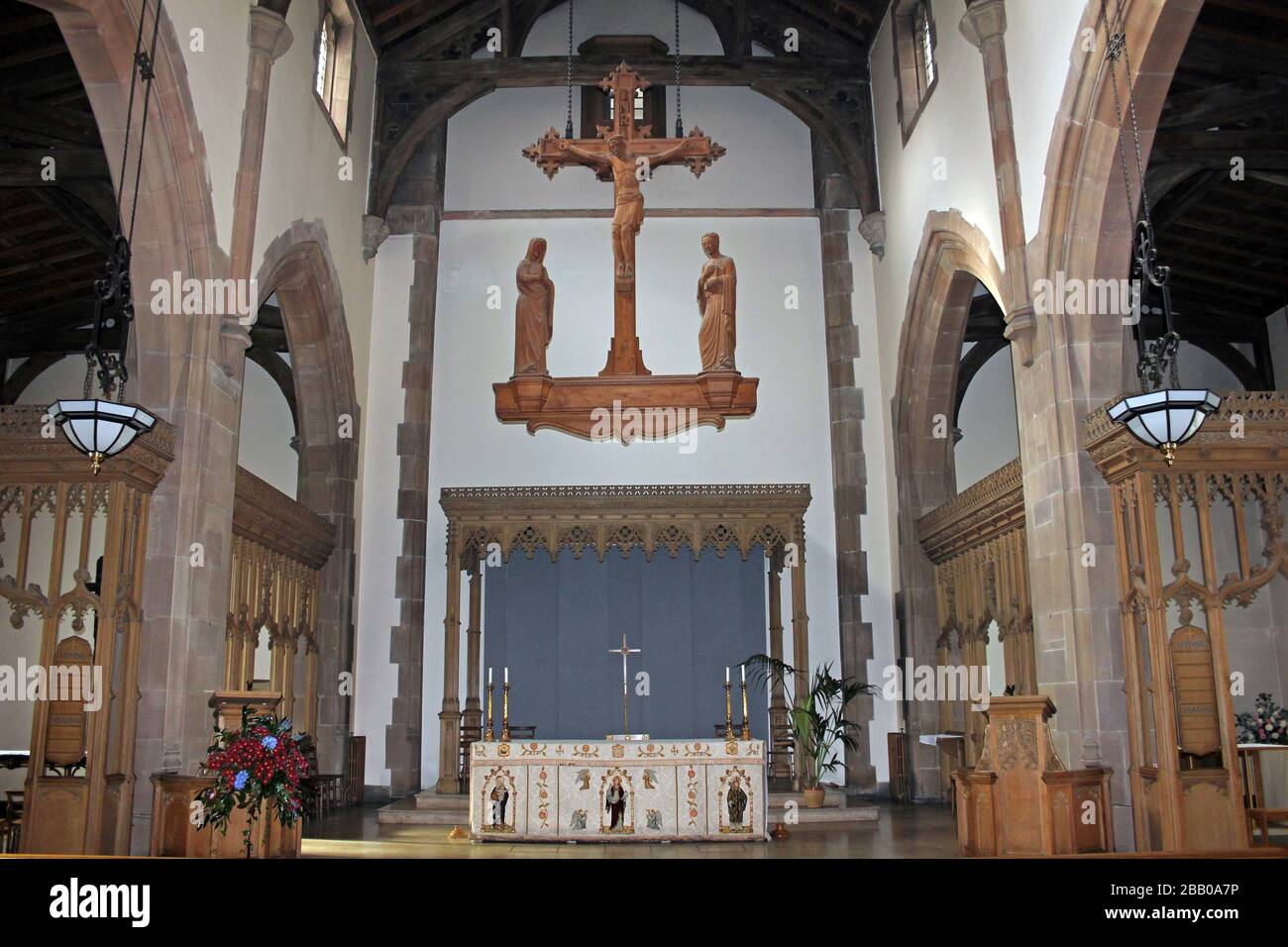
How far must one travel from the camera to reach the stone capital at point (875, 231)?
42.6ft

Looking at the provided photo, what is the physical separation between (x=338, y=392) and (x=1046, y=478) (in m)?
7.42

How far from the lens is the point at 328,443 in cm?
1238

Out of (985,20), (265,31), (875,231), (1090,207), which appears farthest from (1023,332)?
(265,31)

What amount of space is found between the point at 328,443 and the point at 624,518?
3259 millimetres

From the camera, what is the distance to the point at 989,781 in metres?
7.38

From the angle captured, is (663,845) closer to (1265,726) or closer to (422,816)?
(422,816)

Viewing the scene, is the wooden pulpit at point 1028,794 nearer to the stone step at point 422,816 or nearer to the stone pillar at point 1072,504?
the stone pillar at point 1072,504

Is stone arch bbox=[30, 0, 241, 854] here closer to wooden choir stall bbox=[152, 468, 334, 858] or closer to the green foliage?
wooden choir stall bbox=[152, 468, 334, 858]

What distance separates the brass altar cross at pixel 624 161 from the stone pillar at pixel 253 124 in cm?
234

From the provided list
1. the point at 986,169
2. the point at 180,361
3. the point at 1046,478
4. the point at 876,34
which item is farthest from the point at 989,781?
the point at 876,34

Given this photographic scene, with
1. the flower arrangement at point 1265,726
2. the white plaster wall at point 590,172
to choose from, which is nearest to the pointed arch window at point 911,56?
the white plaster wall at point 590,172

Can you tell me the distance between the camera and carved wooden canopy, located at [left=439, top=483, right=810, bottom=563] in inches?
478

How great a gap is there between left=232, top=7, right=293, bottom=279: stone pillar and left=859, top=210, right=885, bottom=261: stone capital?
21.5 feet
